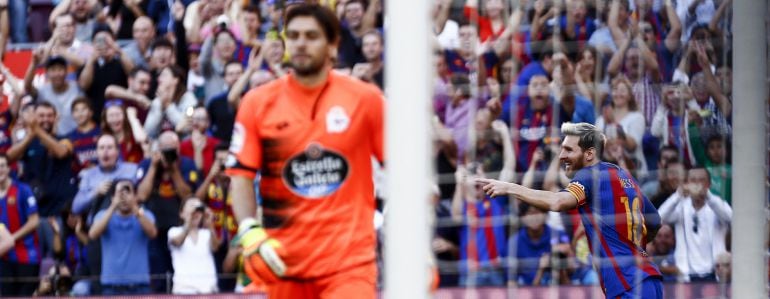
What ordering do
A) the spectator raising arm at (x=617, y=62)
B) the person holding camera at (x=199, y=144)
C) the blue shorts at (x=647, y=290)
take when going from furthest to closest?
the person holding camera at (x=199, y=144), the spectator raising arm at (x=617, y=62), the blue shorts at (x=647, y=290)

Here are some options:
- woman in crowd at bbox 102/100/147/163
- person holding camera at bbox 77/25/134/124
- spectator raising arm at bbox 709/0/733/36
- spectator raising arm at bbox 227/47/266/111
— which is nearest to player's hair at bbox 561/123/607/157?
spectator raising arm at bbox 709/0/733/36

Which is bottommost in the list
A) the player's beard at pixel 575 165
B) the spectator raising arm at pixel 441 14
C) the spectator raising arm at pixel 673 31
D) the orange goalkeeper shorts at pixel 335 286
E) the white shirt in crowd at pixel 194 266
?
the white shirt in crowd at pixel 194 266

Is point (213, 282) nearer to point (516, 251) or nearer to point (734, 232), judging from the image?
point (516, 251)

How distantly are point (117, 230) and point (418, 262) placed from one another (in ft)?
19.3

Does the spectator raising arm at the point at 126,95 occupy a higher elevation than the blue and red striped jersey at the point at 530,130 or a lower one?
higher

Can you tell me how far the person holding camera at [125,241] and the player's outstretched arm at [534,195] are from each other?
3.79 meters

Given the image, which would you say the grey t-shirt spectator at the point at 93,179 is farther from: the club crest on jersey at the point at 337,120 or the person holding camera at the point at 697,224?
the club crest on jersey at the point at 337,120

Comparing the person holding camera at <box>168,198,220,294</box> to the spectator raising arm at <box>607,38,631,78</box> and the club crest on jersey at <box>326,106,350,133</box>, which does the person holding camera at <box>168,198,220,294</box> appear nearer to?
the spectator raising arm at <box>607,38,631,78</box>

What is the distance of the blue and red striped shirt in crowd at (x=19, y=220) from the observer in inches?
361

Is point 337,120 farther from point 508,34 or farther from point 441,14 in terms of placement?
point 508,34

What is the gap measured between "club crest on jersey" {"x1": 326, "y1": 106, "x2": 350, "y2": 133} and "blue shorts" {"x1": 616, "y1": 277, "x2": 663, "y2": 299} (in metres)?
1.74

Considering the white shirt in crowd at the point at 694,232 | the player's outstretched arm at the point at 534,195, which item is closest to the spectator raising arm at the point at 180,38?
the white shirt in crowd at the point at 694,232

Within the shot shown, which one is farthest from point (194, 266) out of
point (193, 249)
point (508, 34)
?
point (508, 34)

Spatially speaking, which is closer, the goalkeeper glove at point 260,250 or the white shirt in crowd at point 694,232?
the goalkeeper glove at point 260,250
